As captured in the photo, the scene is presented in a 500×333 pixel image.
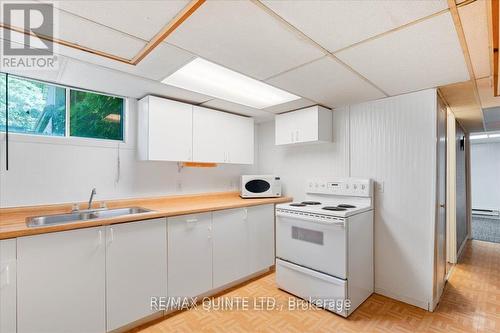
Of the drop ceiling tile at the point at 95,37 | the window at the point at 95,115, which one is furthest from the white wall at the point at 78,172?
the drop ceiling tile at the point at 95,37

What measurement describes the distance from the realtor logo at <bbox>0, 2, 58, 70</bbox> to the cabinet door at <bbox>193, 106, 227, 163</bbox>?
1352 mm

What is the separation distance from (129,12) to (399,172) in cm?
264

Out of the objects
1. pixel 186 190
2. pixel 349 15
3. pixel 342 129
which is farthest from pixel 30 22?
pixel 342 129

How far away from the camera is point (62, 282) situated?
5.44 feet

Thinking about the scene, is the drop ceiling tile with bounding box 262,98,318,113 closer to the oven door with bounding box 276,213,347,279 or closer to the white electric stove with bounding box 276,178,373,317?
the white electric stove with bounding box 276,178,373,317

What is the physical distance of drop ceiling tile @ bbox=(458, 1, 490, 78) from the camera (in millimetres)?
1187

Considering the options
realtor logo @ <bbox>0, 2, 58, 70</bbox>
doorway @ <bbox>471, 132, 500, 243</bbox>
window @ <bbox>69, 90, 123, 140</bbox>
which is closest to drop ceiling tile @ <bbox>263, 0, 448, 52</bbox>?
realtor logo @ <bbox>0, 2, 58, 70</bbox>

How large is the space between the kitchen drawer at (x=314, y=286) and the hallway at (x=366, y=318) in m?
0.09

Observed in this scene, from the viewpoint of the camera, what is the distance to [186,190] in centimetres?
309

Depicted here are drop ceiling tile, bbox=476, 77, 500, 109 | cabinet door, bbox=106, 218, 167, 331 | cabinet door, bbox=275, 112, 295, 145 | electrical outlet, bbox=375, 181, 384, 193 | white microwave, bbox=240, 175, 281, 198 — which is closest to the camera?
cabinet door, bbox=106, 218, 167, 331

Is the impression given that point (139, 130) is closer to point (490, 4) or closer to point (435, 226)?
point (490, 4)

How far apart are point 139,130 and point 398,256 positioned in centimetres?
Result: 302

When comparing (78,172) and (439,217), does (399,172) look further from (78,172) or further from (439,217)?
(78,172)

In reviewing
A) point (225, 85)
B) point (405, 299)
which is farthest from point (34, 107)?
point (405, 299)
